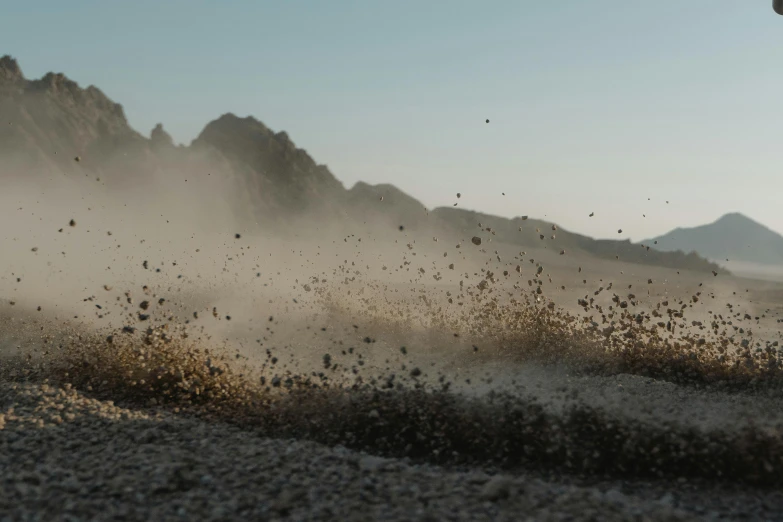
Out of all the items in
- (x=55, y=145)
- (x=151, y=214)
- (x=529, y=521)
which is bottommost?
(x=529, y=521)

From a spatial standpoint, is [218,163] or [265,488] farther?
[218,163]

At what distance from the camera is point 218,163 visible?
50.4 m

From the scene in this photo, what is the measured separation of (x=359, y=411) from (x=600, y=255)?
44.9 metres

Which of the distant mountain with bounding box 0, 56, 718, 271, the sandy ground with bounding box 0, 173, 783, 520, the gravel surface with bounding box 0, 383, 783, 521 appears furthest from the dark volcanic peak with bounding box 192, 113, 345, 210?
the gravel surface with bounding box 0, 383, 783, 521

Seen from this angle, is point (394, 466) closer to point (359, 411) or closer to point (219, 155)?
point (359, 411)

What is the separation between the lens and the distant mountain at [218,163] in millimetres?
41344

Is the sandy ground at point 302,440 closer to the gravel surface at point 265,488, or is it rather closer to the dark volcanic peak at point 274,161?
the gravel surface at point 265,488

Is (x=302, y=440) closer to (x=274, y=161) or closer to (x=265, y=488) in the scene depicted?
(x=265, y=488)

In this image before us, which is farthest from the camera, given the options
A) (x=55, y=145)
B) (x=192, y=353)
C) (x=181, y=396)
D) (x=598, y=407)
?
(x=55, y=145)

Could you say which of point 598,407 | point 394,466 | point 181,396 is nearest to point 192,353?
point 181,396

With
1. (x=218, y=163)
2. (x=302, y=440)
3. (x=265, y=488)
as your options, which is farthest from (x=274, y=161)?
(x=265, y=488)

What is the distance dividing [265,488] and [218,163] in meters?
47.4

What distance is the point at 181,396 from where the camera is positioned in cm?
848

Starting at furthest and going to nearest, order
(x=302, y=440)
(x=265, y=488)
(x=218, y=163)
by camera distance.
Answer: (x=218, y=163) < (x=302, y=440) < (x=265, y=488)
